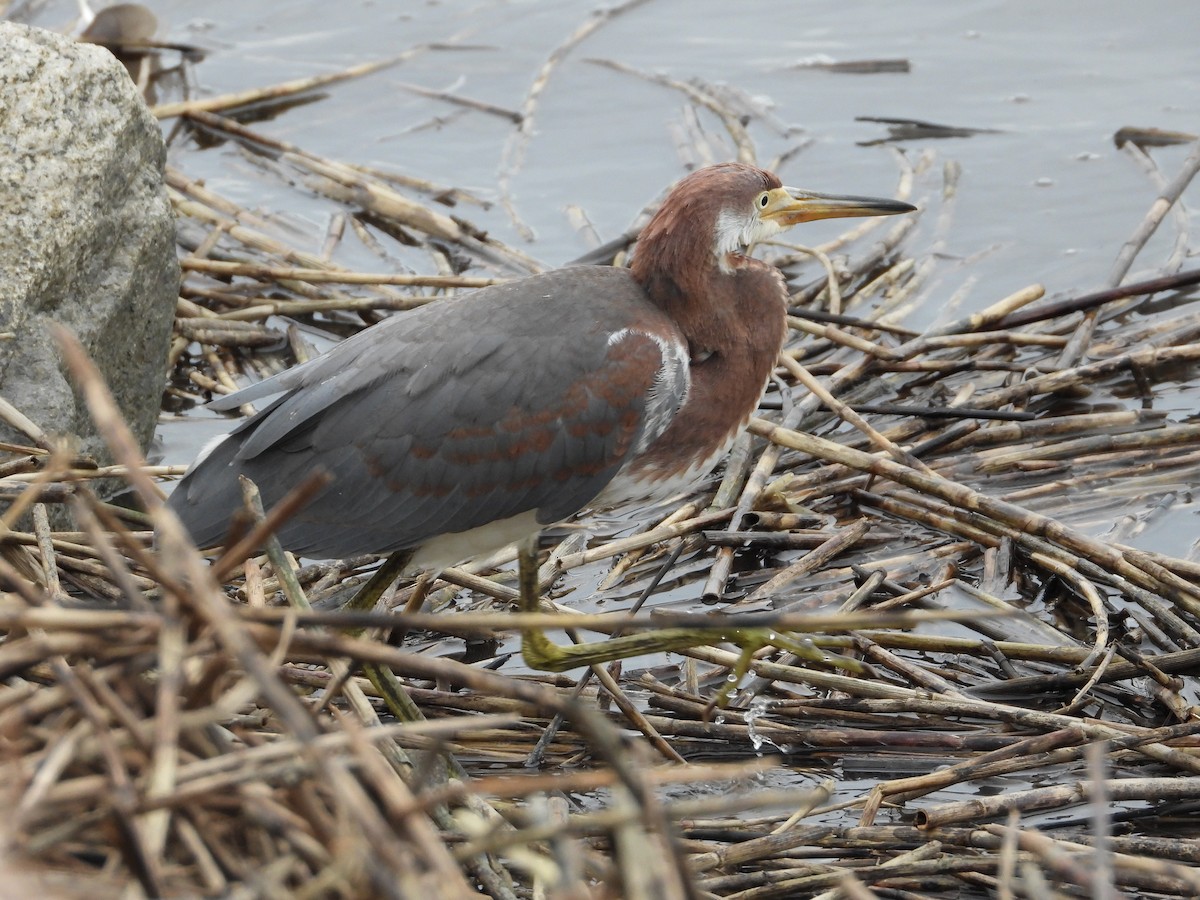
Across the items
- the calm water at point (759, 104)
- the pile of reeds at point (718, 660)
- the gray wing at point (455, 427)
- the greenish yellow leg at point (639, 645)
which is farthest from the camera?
the calm water at point (759, 104)

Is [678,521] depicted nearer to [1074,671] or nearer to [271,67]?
[1074,671]

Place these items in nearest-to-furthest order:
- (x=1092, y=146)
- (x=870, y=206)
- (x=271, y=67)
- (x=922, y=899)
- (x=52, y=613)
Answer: (x=52, y=613) → (x=922, y=899) → (x=870, y=206) → (x=1092, y=146) → (x=271, y=67)

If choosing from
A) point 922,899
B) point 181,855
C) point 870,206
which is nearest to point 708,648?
point 922,899

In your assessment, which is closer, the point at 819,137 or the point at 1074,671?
the point at 1074,671

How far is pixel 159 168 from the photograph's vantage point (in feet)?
17.0

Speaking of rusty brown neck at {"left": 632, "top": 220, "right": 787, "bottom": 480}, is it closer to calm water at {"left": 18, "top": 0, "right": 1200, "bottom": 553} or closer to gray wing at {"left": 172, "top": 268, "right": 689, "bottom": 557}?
gray wing at {"left": 172, "top": 268, "right": 689, "bottom": 557}

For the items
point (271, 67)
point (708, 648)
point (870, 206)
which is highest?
point (870, 206)

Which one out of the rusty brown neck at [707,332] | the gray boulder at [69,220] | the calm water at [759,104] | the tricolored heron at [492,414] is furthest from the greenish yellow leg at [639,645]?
the calm water at [759,104]

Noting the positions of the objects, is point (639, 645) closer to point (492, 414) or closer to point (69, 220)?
point (492, 414)

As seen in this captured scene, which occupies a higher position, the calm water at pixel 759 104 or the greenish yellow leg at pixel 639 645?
the calm water at pixel 759 104

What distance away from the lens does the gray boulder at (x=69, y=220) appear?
450cm

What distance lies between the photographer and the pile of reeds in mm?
2082

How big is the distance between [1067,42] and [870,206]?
5.13m

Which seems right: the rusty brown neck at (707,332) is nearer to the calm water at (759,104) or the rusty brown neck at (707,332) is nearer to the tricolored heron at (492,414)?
the tricolored heron at (492,414)
